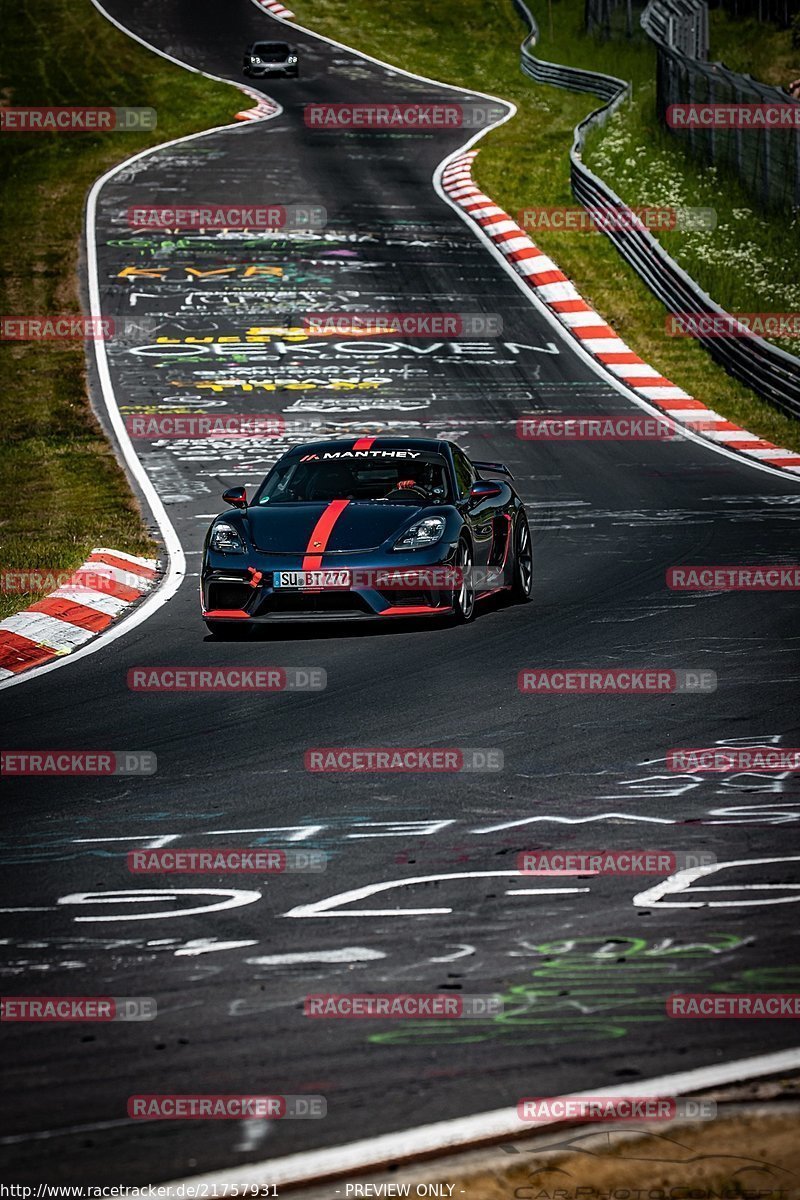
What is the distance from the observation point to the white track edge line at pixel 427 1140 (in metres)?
3.83

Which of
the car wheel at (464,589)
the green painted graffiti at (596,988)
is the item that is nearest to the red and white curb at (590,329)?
the car wheel at (464,589)

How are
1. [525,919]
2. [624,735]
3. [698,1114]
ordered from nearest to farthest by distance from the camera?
[698,1114] < [525,919] < [624,735]

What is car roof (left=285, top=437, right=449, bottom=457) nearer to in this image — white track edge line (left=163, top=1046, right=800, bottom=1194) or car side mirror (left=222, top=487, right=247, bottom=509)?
car side mirror (left=222, top=487, right=247, bottom=509)

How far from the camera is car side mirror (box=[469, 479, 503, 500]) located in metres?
12.5

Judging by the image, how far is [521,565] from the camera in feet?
42.6

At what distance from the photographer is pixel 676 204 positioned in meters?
31.6

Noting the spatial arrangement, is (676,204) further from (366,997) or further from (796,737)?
(366,997)

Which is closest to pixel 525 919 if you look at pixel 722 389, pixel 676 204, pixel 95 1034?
pixel 95 1034

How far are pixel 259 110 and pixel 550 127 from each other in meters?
8.25

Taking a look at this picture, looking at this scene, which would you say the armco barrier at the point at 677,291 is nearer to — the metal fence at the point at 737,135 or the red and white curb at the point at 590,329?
the red and white curb at the point at 590,329

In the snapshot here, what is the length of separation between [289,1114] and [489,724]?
4530 millimetres

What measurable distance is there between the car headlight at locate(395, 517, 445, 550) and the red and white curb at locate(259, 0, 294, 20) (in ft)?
179

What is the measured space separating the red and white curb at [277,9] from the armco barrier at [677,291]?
83.2ft

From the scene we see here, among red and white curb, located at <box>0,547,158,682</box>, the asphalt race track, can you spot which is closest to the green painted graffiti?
the asphalt race track
